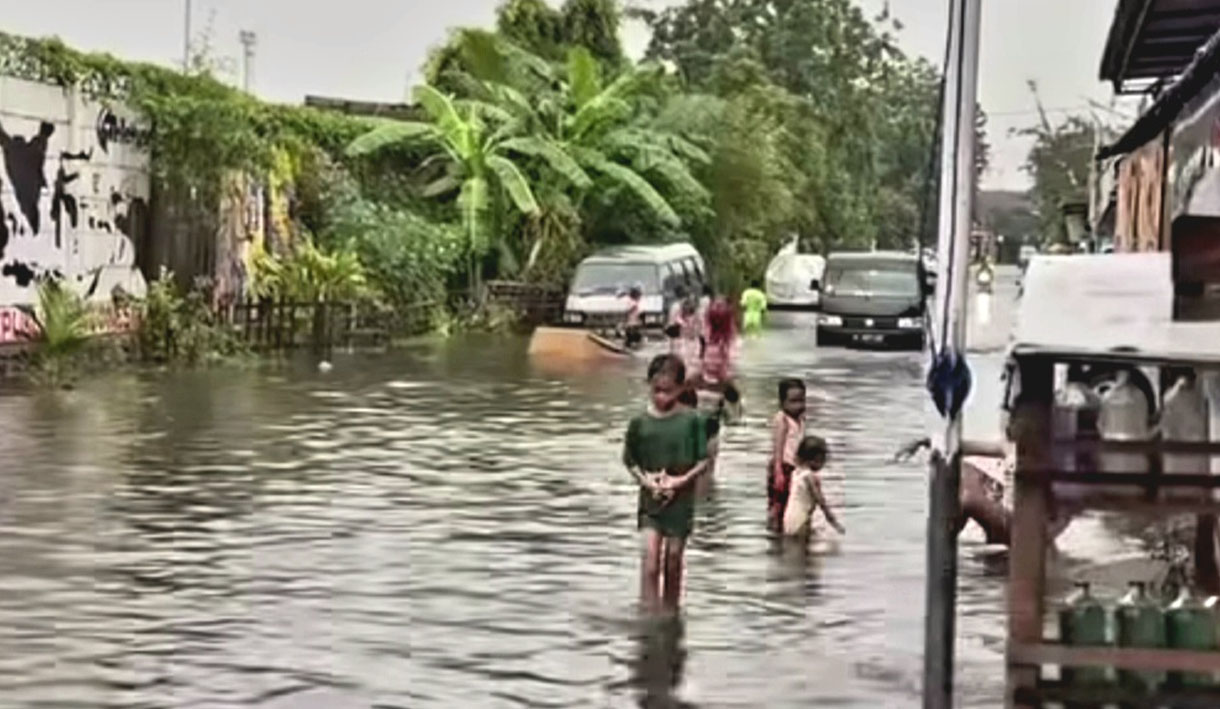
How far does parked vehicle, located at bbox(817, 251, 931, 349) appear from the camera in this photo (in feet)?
141

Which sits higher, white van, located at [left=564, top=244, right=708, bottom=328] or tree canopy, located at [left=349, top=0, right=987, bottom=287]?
tree canopy, located at [left=349, top=0, right=987, bottom=287]

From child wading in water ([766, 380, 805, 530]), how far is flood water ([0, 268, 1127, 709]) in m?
0.32

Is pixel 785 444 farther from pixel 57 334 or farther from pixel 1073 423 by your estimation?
pixel 57 334

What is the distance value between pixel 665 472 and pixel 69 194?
20.7m

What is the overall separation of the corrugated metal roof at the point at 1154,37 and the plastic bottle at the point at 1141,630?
20.5 feet

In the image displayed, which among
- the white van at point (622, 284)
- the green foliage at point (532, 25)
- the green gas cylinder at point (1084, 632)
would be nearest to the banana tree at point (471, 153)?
the white van at point (622, 284)

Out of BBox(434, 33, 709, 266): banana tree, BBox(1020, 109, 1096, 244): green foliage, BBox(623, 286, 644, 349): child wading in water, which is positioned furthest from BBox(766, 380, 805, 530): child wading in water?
BBox(1020, 109, 1096, 244): green foliage

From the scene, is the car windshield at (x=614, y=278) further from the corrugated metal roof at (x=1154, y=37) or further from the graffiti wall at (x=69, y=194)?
the corrugated metal roof at (x=1154, y=37)

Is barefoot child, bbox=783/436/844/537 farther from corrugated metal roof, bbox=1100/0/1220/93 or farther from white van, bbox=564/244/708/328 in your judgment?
white van, bbox=564/244/708/328

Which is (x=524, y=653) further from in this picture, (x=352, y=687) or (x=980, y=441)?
(x=980, y=441)

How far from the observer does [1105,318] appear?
8516 mm

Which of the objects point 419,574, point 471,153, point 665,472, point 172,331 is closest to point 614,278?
point 471,153

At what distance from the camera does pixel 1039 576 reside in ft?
27.0

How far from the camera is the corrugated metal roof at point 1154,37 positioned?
47.7ft
